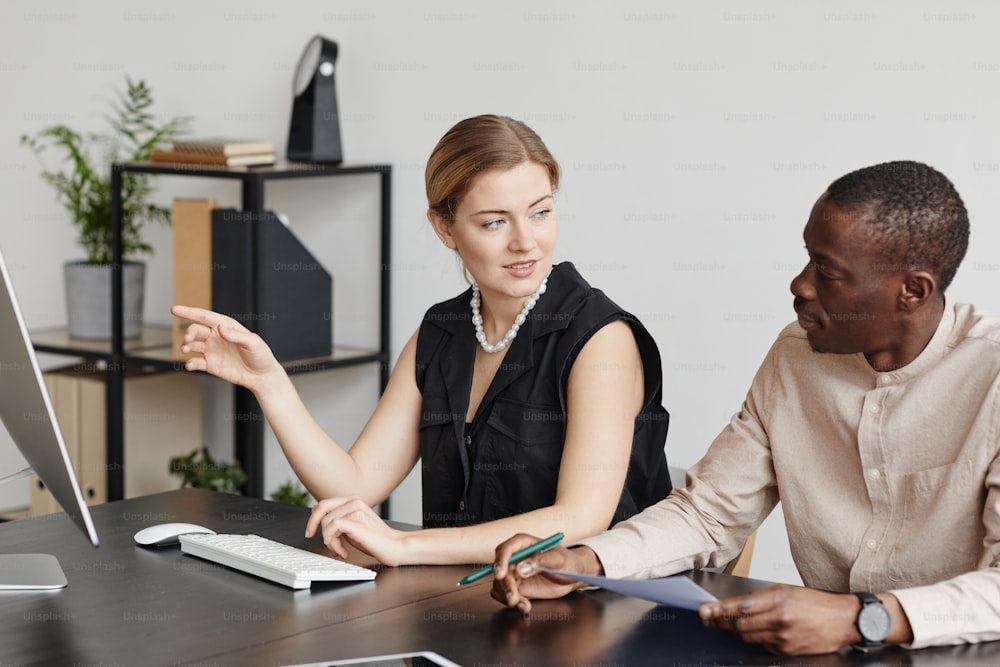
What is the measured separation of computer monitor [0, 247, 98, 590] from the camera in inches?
53.0

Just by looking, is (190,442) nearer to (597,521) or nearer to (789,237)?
(789,237)

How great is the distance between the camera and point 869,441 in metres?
1.69

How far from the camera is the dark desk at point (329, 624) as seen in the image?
1364 mm

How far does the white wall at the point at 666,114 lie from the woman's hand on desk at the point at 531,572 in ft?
4.75

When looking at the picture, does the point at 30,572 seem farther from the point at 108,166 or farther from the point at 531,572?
the point at 108,166

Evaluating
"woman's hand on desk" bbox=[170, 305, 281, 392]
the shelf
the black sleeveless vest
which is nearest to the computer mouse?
"woman's hand on desk" bbox=[170, 305, 281, 392]

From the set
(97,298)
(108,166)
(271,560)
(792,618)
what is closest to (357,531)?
(271,560)

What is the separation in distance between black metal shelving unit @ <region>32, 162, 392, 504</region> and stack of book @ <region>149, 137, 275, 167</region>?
0.02 metres

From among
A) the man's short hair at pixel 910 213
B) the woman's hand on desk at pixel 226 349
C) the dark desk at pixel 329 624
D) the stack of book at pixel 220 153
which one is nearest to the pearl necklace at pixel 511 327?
the woman's hand on desk at pixel 226 349

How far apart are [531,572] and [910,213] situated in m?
0.66

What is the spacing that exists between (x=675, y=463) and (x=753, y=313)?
45 cm

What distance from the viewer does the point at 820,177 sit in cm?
284

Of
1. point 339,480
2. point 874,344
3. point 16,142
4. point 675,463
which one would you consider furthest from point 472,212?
point 16,142

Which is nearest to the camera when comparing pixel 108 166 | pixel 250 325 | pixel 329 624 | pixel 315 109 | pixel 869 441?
pixel 329 624
